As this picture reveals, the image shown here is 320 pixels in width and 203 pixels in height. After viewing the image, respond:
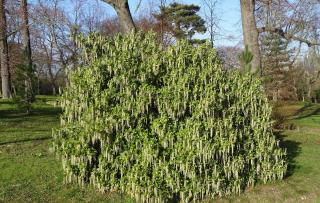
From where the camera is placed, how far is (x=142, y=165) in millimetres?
7117

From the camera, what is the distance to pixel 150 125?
24.5 feet

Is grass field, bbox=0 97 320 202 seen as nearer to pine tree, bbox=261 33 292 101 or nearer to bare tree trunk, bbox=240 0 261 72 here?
bare tree trunk, bbox=240 0 261 72

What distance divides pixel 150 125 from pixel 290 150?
565 cm

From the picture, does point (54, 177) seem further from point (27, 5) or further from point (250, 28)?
point (27, 5)

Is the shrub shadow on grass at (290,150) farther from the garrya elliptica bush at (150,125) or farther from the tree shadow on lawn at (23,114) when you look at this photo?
the tree shadow on lawn at (23,114)

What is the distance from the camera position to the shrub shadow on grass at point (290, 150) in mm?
9422

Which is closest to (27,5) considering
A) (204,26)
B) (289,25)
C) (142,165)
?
(289,25)

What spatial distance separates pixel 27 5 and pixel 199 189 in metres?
15.6

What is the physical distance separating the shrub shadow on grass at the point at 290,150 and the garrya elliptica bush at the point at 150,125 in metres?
2.12

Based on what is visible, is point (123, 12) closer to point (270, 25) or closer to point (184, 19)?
point (270, 25)

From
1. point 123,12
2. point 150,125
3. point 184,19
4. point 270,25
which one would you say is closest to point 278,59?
point 184,19

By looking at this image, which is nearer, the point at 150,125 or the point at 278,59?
the point at 150,125

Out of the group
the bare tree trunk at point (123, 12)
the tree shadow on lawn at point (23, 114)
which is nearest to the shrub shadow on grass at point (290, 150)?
the bare tree trunk at point (123, 12)

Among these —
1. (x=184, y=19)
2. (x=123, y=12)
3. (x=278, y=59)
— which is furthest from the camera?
(x=278, y=59)
